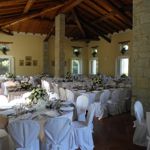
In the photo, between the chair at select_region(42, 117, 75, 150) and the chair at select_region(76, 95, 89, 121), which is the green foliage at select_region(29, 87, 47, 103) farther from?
the chair at select_region(42, 117, 75, 150)

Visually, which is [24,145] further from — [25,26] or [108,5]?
[25,26]

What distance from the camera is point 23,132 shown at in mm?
3781

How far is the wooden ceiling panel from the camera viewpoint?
11000mm

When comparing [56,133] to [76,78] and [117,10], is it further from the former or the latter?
[76,78]

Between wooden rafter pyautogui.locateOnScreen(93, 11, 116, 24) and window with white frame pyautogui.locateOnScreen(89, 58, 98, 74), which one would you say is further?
window with white frame pyautogui.locateOnScreen(89, 58, 98, 74)

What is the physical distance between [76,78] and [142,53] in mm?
7389

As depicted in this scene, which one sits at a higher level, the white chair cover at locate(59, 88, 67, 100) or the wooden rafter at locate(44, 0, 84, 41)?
the wooden rafter at locate(44, 0, 84, 41)

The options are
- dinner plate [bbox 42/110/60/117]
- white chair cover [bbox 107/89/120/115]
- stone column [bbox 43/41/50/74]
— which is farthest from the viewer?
stone column [bbox 43/41/50/74]

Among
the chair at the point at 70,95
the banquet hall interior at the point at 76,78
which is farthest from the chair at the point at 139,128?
the chair at the point at 70,95

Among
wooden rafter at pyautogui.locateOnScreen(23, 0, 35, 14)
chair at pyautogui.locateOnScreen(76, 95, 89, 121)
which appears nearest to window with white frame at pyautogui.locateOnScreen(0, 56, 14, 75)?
wooden rafter at pyautogui.locateOnScreen(23, 0, 35, 14)

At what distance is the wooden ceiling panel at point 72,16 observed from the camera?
11000 millimetres

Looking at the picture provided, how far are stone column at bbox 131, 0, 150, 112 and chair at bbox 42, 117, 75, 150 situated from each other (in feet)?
11.0

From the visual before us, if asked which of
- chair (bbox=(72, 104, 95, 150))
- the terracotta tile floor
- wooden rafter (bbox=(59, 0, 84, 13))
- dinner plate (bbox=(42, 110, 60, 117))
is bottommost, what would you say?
the terracotta tile floor

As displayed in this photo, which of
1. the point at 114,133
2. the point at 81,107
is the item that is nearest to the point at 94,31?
the point at 114,133
